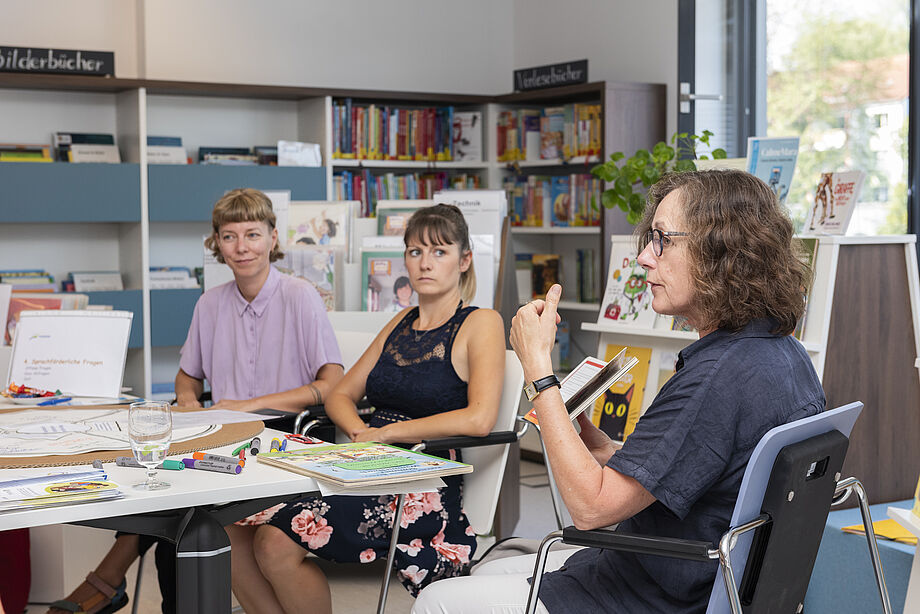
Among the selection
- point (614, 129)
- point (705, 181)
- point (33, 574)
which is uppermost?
point (614, 129)

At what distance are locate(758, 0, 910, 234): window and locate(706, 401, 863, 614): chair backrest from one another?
2652mm

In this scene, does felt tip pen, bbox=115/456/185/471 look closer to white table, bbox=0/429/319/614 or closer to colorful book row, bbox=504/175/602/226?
white table, bbox=0/429/319/614

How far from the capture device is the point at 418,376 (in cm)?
287

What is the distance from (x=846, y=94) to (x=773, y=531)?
3.52m

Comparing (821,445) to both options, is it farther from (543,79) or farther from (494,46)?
(494,46)

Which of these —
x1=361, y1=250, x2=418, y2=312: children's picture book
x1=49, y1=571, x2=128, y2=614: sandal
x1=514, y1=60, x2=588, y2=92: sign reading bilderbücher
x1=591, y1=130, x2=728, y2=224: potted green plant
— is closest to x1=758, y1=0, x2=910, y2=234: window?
x1=591, y1=130, x2=728, y2=224: potted green plant

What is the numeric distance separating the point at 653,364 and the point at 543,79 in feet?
8.75

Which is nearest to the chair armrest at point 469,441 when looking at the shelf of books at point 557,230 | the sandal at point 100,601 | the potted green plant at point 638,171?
the sandal at point 100,601

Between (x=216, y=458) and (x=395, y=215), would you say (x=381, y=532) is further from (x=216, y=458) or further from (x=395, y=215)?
(x=395, y=215)

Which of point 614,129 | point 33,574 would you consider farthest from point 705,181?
point 614,129

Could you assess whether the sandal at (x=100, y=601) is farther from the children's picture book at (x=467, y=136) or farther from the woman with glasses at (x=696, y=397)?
the children's picture book at (x=467, y=136)

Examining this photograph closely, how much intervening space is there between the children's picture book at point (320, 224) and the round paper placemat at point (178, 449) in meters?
1.84

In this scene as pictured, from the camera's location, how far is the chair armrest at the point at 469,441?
260 cm

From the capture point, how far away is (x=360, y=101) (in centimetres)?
616
